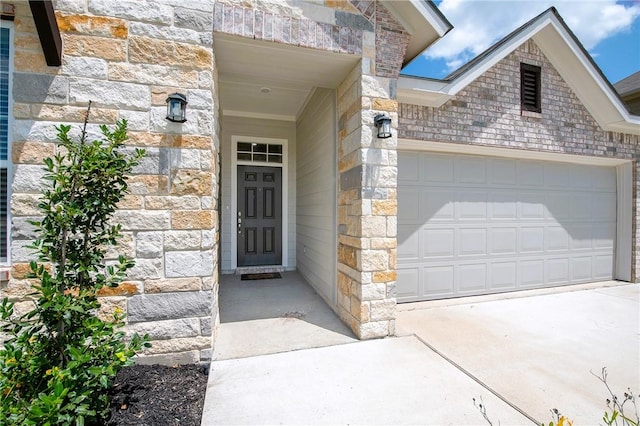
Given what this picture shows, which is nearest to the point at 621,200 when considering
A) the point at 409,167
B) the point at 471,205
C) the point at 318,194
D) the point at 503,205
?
the point at 503,205

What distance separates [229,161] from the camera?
18.4 feet

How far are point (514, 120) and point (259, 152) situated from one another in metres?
4.44

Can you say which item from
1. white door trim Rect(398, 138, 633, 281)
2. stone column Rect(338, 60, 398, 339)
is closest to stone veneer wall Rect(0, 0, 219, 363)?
stone column Rect(338, 60, 398, 339)

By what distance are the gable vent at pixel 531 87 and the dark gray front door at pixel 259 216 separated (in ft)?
14.5

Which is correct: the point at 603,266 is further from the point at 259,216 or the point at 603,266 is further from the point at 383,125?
the point at 259,216

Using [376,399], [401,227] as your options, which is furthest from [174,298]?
[401,227]

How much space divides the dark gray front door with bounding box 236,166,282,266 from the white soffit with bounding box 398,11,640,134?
3066mm

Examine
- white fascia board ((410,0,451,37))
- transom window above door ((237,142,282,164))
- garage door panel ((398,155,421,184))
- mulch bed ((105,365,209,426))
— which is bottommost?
mulch bed ((105,365,209,426))

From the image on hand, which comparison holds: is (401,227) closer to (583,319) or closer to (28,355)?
(583,319)

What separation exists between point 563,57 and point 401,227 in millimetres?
3919

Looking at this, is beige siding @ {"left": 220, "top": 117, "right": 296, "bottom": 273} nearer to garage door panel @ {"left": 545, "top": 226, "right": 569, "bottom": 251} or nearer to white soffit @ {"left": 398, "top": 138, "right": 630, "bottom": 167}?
white soffit @ {"left": 398, "top": 138, "right": 630, "bottom": 167}

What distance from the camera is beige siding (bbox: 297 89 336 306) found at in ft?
12.6

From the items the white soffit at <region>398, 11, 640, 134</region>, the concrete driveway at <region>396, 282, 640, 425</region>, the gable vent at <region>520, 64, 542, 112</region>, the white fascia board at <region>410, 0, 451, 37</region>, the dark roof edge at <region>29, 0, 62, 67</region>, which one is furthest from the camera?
the gable vent at <region>520, 64, 542, 112</region>

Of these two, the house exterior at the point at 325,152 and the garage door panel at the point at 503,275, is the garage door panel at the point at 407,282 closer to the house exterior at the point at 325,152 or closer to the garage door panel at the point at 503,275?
the house exterior at the point at 325,152
